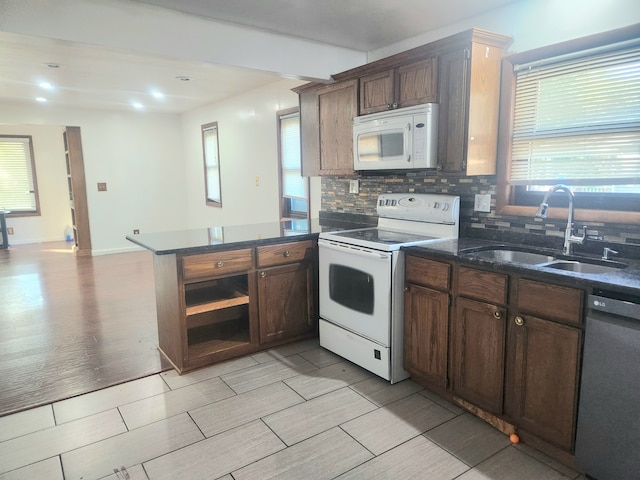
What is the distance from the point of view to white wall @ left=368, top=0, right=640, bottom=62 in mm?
2086

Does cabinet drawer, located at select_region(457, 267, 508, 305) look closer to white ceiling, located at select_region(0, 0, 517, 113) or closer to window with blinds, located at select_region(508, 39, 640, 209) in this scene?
window with blinds, located at select_region(508, 39, 640, 209)

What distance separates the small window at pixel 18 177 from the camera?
7.78 m

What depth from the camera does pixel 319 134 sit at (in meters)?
3.54

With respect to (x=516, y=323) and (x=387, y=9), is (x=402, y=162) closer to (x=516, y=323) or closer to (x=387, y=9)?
(x=387, y=9)

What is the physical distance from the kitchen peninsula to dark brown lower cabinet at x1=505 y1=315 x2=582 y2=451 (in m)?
1.58

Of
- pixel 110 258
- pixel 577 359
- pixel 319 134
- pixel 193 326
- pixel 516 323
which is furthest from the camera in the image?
pixel 110 258

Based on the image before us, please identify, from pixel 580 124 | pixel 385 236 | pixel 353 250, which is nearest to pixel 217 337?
pixel 353 250

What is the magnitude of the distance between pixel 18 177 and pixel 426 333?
27.6ft

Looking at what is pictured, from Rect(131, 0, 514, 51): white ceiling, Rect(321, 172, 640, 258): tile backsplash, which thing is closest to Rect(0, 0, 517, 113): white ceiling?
Rect(131, 0, 514, 51): white ceiling

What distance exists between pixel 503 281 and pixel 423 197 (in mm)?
1026

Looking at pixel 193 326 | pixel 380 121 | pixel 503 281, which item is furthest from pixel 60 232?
pixel 503 281

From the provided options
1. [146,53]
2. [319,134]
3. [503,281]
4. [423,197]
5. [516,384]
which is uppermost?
[146,53]

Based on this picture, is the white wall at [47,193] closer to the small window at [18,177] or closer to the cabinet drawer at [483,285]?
the small window at [18,177]

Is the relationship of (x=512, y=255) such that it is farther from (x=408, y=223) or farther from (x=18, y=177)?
(x=18, y=177)
